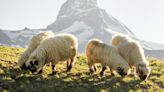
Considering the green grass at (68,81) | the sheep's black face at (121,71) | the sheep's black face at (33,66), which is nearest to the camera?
the green grass at (68,81)

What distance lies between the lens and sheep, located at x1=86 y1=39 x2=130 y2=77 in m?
21.3

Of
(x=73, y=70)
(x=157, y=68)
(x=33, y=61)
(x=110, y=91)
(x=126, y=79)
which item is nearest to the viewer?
(x=110, y=91)

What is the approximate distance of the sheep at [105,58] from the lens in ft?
69.8

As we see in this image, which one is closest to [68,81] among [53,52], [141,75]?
[53,52]

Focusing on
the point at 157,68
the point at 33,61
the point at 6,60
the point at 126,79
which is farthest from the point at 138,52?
the point at 6,60

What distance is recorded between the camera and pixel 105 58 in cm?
2194

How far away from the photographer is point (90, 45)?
23.1 m

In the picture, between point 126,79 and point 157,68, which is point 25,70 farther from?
point 157,68

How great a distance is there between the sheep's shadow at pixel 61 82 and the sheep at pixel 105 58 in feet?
1.93

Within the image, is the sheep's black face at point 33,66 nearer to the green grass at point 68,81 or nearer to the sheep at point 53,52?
the sheep at point 53,52

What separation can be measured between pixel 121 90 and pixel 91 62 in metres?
4.27

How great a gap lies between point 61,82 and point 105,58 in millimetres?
4019

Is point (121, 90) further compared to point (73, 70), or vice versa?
point (73, 70)

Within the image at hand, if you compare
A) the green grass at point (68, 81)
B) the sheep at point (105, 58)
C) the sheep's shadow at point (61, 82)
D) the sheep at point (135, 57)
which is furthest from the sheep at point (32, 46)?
the sheep at point (135, 57)
